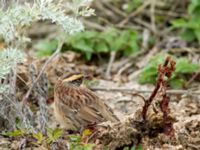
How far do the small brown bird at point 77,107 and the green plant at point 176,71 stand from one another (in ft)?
4.85

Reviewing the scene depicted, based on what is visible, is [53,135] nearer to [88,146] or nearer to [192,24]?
[88,146]

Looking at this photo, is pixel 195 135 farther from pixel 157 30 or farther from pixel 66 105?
pixel 157 30

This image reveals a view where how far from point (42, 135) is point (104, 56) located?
336 centimetres

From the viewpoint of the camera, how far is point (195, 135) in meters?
5.58

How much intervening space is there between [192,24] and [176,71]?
1.27 m


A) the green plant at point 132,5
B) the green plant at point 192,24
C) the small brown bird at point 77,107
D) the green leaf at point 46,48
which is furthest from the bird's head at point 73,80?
the green plant at point 132,5

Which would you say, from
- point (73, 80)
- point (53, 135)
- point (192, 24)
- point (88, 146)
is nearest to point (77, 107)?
point (73, 80)

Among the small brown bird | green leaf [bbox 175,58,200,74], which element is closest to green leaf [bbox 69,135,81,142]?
the small brown bird

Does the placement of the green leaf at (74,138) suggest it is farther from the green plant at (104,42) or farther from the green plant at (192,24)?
the green plant at (192,24)

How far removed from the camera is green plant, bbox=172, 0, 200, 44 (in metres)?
8.66

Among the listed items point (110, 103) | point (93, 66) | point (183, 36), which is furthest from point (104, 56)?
point (110, 103)

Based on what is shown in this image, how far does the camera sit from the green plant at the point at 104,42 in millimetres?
8555

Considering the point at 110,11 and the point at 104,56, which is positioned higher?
the point at 110,11

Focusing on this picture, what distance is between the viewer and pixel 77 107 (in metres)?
6.02
